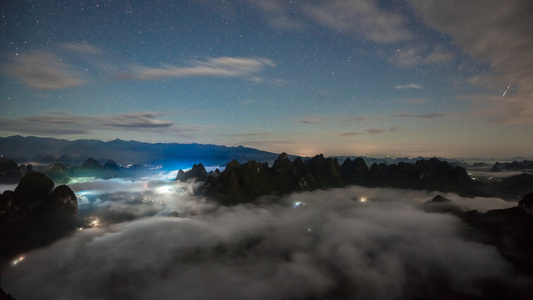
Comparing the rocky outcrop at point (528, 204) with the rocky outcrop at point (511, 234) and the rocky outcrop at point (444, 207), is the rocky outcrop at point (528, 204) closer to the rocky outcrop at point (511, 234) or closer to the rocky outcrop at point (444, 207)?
the rocky outcrop at point (511, 234)

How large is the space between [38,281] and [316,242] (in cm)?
17342

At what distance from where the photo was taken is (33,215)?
487ft

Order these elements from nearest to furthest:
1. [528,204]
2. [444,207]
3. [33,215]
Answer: [528,204]
[33,215]
[444,207]

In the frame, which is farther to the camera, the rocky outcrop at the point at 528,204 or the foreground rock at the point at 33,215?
the foreground rock at the point at 33,215

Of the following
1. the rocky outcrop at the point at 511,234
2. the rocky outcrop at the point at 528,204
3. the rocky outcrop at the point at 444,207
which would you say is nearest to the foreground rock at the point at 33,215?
the rocky outcrop at the point at 511,234

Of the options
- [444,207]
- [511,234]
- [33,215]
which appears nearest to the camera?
[511,234]

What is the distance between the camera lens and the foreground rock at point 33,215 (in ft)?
431

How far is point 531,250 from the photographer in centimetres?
9625

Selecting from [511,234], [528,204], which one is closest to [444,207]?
[511,234]

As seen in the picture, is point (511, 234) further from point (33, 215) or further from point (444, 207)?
point (33, 215)

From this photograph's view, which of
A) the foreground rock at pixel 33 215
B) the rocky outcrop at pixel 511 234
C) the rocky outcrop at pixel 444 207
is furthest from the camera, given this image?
the rocky outcrop at pixel 444 207

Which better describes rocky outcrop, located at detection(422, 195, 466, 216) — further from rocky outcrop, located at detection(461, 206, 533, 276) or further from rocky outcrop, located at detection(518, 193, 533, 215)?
rocky outcrop, located at detection(518, 193, 533, 215)

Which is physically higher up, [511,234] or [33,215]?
[511,234]

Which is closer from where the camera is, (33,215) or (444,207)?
(33,215)
